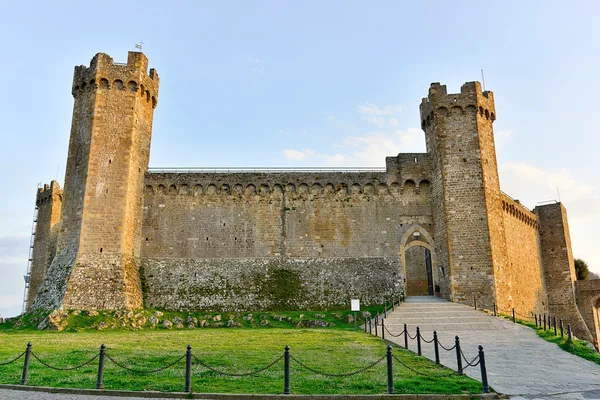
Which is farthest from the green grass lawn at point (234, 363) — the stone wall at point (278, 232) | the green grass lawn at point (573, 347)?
the stone wall at point (278, 232)

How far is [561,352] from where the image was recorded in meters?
13.6

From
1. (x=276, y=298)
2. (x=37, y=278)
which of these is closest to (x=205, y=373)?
(x=276, y=298)

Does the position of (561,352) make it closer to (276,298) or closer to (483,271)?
(483,271)

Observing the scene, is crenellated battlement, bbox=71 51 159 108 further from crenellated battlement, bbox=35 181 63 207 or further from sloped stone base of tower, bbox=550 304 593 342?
sloped stone base of tower, bbox=550 304 593 342

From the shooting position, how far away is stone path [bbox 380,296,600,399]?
9.20 m

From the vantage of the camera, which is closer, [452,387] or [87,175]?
[452,387]

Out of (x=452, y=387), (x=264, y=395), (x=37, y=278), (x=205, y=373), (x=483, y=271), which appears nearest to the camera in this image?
(x=264, y=395)

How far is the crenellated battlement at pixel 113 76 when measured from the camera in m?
25.4

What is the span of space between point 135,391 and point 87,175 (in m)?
18.5

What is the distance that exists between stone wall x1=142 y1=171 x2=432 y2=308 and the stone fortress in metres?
0.06

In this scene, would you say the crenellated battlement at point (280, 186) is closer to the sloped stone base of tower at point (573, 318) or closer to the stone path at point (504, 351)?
the stone path at point (504, 351)

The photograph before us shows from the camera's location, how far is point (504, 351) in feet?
43.4

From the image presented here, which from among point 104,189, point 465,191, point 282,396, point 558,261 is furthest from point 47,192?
point 558,261

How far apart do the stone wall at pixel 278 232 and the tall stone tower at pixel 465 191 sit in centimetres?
202
